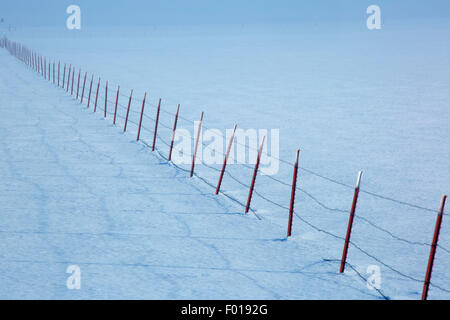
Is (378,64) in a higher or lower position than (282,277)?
higher

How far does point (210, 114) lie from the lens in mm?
22141

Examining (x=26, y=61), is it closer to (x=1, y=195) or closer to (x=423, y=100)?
(x=423, y=100)

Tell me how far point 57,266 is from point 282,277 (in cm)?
277

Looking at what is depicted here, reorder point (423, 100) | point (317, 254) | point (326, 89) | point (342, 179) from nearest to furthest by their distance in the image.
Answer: point (317, 254) < point (342, 179) < point (423, 100) < point (326, 89)

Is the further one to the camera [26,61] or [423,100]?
[26,61]

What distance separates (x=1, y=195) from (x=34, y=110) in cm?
1215

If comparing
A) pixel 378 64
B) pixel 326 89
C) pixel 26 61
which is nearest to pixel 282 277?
pixel 326 89

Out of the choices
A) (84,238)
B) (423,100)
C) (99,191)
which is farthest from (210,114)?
(84,238)

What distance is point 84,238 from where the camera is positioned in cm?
780

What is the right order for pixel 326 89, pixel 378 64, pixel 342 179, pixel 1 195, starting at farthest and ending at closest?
pixel 378 64 → pixel 326 89 → pixel 342 179 → pixel 1 195

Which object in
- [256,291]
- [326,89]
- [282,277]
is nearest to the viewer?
[256,291]

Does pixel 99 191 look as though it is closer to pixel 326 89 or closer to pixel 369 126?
pixel 369 126

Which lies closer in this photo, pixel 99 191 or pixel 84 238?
pixel 84 238

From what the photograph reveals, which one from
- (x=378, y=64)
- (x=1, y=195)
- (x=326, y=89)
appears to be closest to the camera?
(x=1, y=195)
